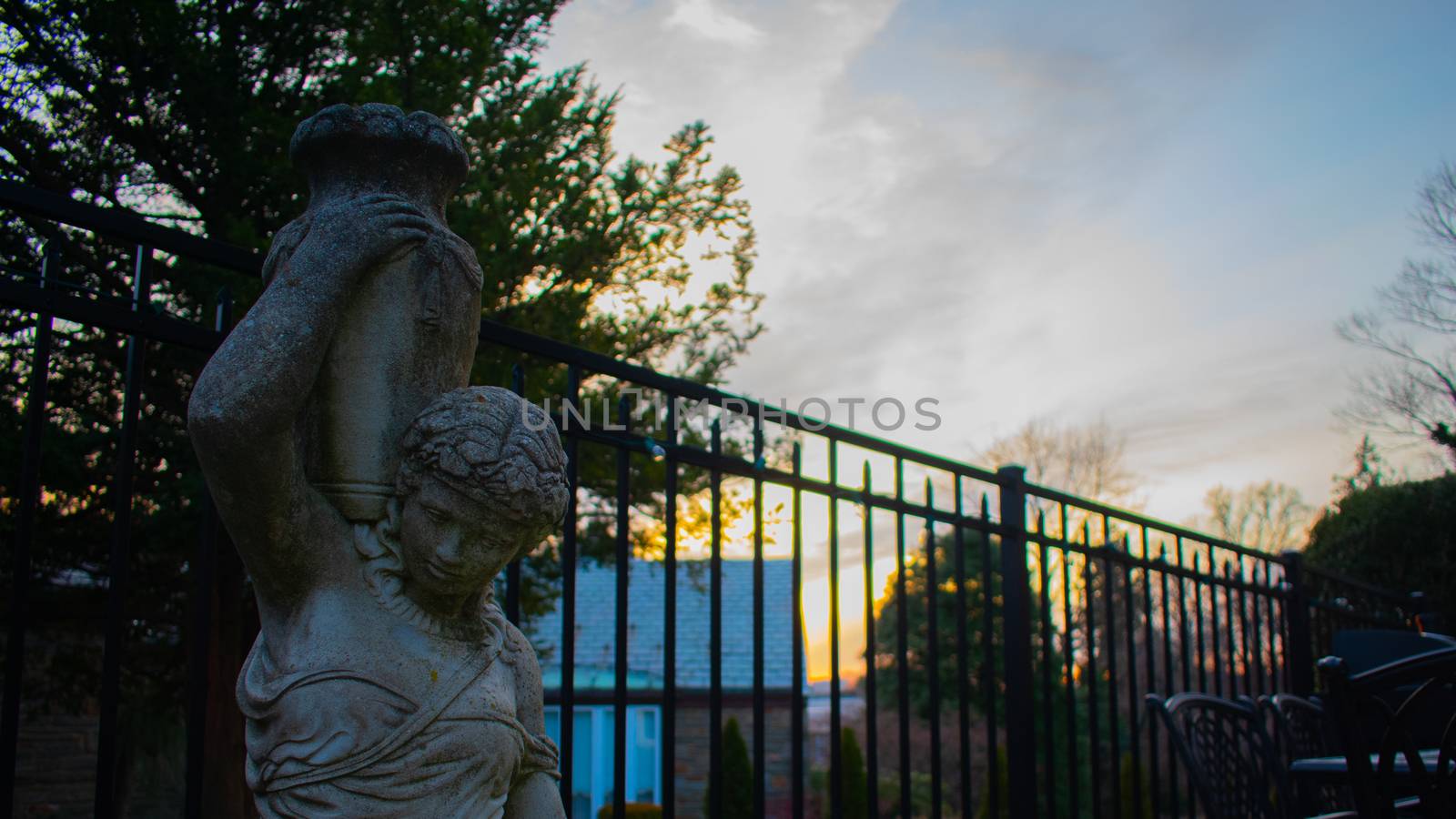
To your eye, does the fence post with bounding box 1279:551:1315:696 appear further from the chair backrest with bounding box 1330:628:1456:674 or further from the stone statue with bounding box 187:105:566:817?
the stone statue with bounding box 187:105:566:817

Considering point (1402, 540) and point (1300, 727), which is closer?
point (1300, 727)

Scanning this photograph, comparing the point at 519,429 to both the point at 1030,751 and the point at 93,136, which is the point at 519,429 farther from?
the point at 93,136

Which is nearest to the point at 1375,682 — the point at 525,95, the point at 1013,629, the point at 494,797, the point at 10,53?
the point at 1013,629

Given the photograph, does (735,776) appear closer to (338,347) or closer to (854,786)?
(854,786)

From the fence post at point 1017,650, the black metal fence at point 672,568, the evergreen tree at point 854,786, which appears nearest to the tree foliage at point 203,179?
the black metal fence at point 672,568

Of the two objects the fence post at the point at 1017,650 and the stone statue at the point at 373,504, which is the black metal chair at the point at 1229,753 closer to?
the fence post at the point at 1017,650

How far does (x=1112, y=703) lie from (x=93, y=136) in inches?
318

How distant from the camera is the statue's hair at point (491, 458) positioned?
1550 mm

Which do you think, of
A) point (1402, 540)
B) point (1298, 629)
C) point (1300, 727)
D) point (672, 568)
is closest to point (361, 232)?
point (672, 568)

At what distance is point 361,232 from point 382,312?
0.14 m

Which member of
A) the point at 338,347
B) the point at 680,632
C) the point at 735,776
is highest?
the point at 338,347

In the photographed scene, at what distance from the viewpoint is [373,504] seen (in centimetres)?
168

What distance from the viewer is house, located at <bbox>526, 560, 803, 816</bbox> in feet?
50.4

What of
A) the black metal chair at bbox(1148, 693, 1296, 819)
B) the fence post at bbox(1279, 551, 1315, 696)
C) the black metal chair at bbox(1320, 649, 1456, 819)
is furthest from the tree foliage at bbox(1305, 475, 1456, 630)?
the black metal chair at bbox(1320, 649, 1456, 819)
